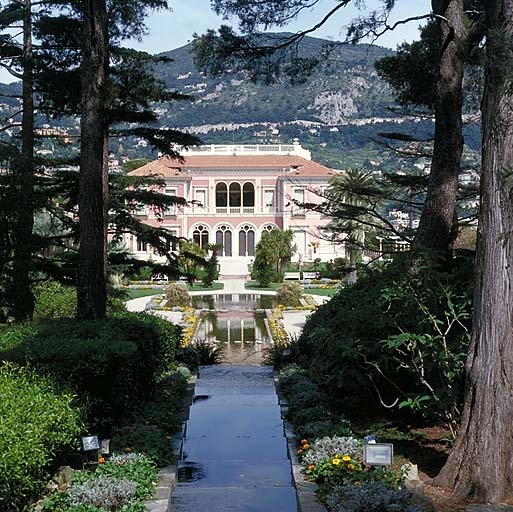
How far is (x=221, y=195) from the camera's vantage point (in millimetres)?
Result: 54062

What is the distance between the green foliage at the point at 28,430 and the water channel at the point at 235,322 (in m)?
9.20

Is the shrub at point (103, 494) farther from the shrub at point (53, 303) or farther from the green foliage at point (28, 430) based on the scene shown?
the shrub at point (53, 303)

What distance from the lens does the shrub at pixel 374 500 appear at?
4.58 m

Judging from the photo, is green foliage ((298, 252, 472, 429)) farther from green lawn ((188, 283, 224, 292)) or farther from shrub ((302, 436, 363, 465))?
green lawn ((188, 283, 224, 292))

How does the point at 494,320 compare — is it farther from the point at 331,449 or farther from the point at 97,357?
the point at 97,357

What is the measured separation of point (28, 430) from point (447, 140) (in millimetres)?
6173

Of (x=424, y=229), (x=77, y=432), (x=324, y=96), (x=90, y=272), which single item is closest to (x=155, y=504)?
(x=77, y=432)

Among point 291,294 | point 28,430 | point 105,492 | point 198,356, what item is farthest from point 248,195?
point 28,430

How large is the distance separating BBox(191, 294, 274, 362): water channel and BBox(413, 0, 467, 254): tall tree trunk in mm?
6233

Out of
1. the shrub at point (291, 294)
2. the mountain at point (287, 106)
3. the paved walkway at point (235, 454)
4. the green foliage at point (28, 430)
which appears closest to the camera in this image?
the green foliage at point (28, 430)

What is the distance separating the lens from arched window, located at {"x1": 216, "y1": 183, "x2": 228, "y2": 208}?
53.5 meters

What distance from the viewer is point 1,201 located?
476 inches

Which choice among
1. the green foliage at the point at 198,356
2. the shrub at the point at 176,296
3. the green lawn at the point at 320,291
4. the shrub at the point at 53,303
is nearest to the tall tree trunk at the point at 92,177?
the green foliage at the point at 198,356

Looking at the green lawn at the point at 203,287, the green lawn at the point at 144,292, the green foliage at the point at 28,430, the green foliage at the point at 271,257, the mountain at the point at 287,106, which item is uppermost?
the mountain at the point at 287,106
